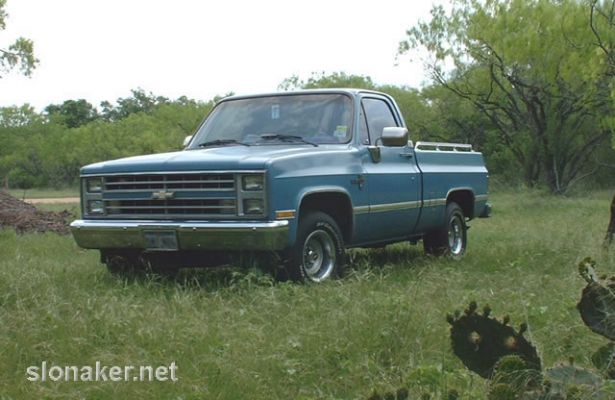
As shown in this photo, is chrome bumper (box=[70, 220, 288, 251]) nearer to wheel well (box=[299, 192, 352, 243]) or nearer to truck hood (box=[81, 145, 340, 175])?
truck hood (box=[81, 145, 340, 175])

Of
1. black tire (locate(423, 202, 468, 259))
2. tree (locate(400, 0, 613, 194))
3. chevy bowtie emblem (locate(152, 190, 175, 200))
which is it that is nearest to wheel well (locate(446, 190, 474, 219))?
black tire (locate(423, 202, 468, 259))

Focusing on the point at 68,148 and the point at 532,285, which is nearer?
the point at 532,285

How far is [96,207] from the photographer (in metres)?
7.52

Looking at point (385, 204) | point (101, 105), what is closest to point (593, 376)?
point (385, 204)

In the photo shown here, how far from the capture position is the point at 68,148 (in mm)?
52750

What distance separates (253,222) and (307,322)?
5.32 feet

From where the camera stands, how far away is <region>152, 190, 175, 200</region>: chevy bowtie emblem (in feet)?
23.0

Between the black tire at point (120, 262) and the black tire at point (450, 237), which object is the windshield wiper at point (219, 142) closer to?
the black tire at point (120, 262)

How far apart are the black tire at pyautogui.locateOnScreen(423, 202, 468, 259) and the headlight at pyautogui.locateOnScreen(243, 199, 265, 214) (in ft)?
11.5

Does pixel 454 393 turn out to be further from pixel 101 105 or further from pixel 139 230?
pixel 101 105

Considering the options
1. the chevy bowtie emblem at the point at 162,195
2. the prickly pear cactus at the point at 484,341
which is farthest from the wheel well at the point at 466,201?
the prickly pear cactus at the point at 484,341

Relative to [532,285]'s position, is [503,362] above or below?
above

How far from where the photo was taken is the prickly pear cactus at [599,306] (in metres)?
2.96

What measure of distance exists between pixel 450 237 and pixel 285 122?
2.90 m
